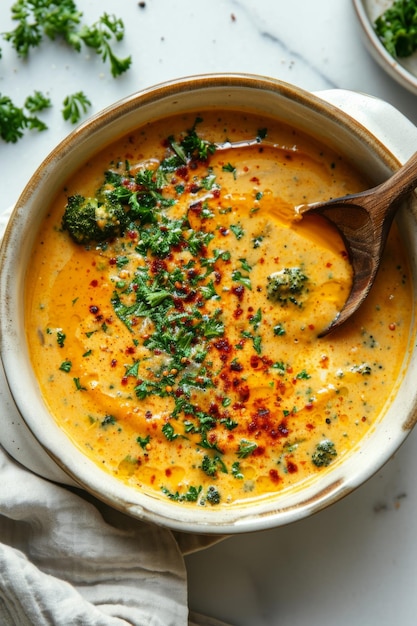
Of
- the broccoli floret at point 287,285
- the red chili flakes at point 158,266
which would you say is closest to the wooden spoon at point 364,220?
the broccoli floret at point 287,285

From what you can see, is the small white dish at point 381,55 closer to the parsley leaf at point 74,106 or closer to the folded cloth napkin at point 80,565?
the parsley leaf at point 74,106

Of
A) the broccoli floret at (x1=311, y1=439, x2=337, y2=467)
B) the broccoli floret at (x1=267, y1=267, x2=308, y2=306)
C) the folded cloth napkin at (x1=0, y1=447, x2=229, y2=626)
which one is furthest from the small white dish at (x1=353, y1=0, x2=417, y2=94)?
the folded cloth napkin at (x1=0, y1=447, x2=229, y2=626)

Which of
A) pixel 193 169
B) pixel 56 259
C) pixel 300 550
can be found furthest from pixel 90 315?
pixel 300 550

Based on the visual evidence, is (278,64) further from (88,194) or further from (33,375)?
(33,375)

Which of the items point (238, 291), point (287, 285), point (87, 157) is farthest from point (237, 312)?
point (87, 157)

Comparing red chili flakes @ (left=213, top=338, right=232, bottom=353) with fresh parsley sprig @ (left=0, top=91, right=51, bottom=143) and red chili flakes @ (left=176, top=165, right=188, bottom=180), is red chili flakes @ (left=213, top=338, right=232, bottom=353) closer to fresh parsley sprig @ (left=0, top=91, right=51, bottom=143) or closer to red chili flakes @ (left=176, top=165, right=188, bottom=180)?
red chili flakes @ (left=176, top=165, right=188, bottom=180)

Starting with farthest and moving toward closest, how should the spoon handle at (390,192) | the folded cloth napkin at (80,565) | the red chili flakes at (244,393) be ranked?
1. the red chili flakes at (244,393)
2. the folded cloth napkin at (80,565)
3. the spoon handle at (390,192)

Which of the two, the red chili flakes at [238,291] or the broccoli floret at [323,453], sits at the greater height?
the red chili flakes at [238,291]

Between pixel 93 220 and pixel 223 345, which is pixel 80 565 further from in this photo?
pixel 93 220
